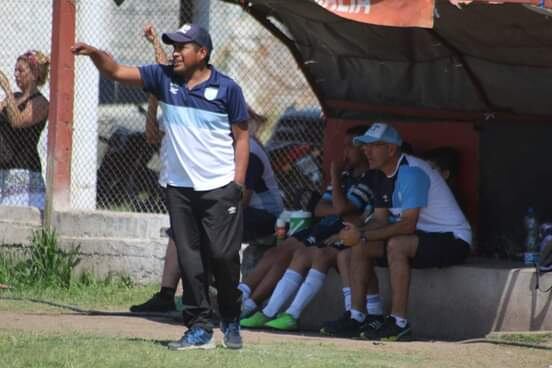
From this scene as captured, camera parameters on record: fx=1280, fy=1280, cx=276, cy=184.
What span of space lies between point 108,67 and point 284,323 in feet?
8.82

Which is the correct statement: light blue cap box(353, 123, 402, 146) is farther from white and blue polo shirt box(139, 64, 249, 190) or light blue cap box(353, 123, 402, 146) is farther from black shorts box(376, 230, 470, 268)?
white and blue polo shirt box(139, 64, 249, 190)

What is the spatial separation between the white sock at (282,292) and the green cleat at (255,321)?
0.03 metres

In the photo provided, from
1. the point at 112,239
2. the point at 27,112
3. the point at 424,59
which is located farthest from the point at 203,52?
the point at 27,112

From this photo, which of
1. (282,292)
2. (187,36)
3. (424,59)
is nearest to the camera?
(187,36)

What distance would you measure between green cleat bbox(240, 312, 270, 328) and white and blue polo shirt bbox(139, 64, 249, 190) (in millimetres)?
2071

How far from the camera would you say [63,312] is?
966 centimetres

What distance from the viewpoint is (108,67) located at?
23.7 ft

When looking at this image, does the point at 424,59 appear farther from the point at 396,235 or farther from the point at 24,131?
the point at 24,131

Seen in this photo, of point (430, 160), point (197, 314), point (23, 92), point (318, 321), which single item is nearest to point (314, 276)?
point (318, 321)

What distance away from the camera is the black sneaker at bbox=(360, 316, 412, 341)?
8586mm

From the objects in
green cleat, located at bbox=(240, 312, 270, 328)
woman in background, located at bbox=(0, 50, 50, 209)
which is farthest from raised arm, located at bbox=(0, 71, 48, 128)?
green cleat, located at bbox=(240, 312, 270, 328)

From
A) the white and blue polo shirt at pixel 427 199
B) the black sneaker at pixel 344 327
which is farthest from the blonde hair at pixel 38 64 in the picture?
the black sneaker at pixel 344 327

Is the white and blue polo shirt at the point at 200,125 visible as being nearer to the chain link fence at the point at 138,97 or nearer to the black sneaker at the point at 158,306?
the black sneaker at the point at 158,306

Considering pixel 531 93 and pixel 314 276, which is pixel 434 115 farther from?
pixel 314 276
